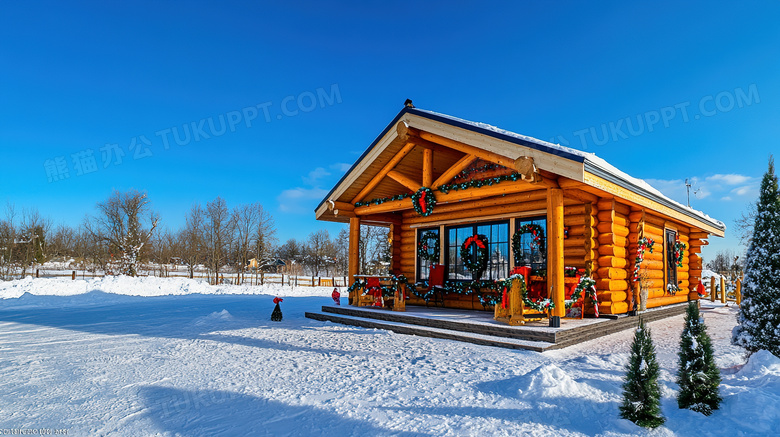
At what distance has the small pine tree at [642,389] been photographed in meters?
3.52

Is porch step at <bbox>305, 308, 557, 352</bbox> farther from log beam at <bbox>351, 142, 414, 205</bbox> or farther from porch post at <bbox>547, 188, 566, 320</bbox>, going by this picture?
log beam at <bbox>351, 142, 414, 205</bbox>

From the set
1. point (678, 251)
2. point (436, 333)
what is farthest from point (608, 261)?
point (678, 251)

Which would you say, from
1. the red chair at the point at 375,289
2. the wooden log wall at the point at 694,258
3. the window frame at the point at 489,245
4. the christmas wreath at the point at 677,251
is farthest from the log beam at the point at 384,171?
the wooden log wall at the point at 694,258

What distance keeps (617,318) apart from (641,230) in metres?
2.51

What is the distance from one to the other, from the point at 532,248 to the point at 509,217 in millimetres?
967

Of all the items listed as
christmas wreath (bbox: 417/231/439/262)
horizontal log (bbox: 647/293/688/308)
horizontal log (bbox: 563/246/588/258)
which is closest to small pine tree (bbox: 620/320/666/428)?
horizontal log (bbox: 563/246/588/258)

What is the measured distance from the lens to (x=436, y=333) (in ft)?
25.8

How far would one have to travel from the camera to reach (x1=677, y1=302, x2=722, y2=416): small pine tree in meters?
3.78

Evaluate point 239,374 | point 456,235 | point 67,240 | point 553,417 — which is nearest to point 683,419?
point 553,417

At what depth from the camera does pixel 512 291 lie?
7539mm

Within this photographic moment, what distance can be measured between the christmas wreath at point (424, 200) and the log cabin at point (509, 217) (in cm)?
3

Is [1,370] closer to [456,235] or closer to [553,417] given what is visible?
[553,417]

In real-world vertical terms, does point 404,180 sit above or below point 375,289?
above

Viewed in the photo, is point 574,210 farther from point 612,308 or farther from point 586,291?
point 612,308
